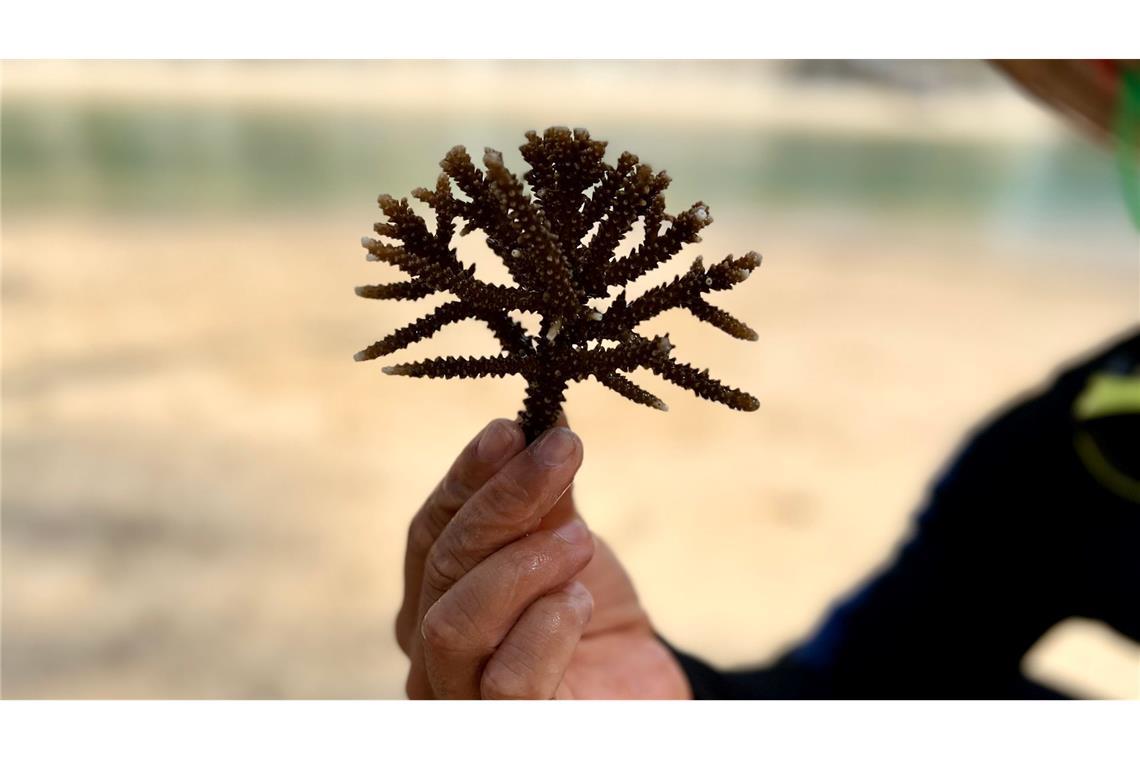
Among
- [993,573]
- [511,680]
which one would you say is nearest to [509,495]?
[511,680]

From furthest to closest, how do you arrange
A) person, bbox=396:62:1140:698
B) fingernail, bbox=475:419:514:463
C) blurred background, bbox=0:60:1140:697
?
blurred background, bbox=0:60:1140:697 < person, bbox=396:62:1140:698 < fingernail, bbox=475:419:514:463

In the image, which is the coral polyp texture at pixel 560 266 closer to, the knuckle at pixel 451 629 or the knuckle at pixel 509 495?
the knuckle at pixel 509 495

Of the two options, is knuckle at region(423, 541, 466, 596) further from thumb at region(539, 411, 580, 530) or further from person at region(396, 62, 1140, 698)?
person at region(396, 62, 1140, 698)

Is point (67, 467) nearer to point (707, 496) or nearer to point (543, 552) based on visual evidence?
point (707, 496)

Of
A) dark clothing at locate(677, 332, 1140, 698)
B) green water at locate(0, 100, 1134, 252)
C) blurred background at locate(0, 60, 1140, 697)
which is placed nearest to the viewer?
dark clothing at locate(677, 332, 1140, 698)

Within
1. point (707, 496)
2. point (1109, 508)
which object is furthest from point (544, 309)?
point (707, 496)

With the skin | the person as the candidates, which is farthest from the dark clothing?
the skin
